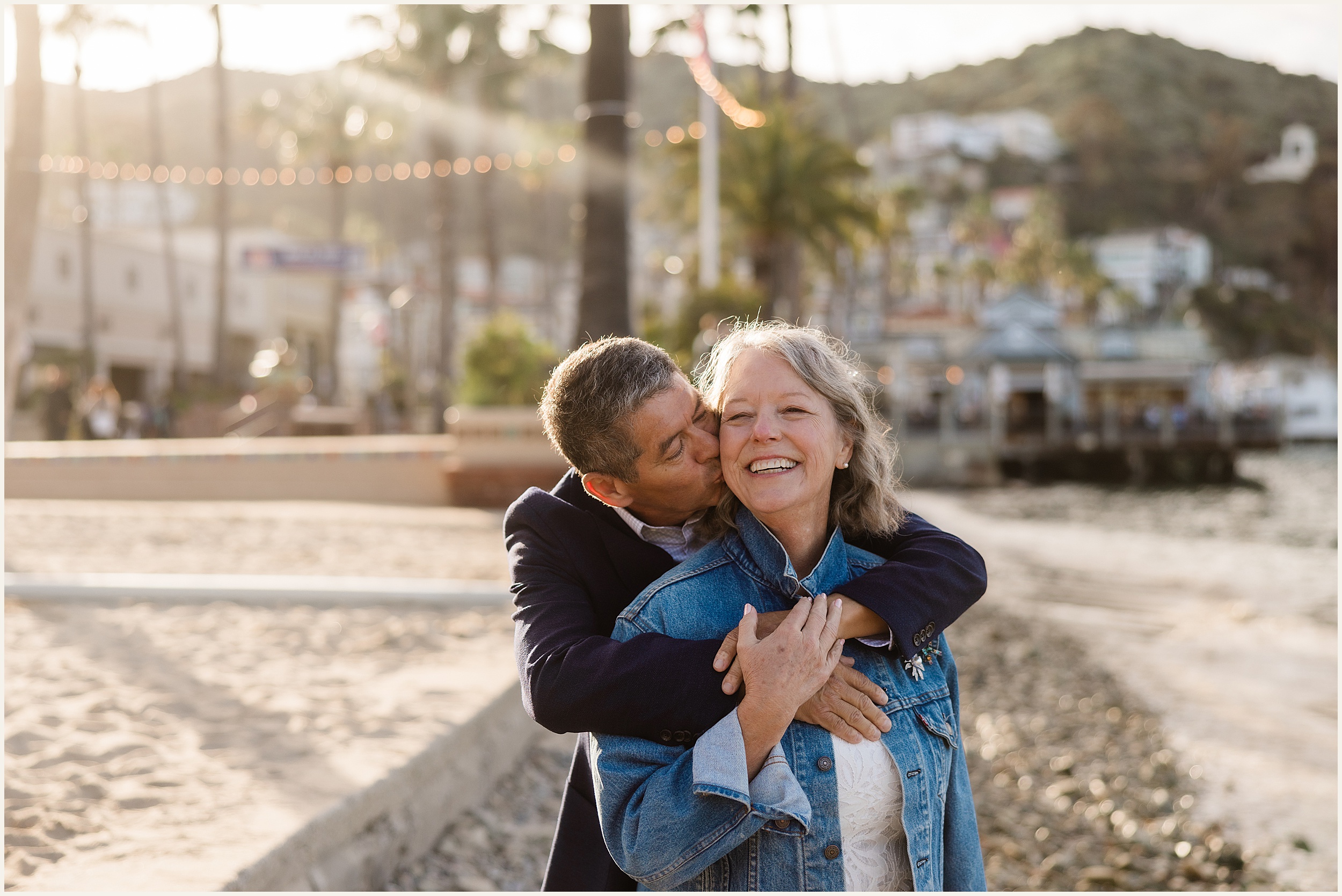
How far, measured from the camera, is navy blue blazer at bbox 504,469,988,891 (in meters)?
1.88

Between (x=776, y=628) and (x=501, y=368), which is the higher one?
(x=501, y=368)

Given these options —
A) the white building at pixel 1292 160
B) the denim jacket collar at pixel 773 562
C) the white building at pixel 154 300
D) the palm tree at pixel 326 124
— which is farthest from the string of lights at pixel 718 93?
the white building at pixel 1292 160

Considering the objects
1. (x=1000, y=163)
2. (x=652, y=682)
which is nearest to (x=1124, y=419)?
(x=652, y=682)

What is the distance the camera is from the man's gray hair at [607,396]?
213cm

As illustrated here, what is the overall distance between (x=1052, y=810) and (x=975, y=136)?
143 m

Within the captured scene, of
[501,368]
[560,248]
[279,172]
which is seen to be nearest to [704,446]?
[501,368]

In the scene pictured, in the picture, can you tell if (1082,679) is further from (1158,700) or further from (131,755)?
(131,755)

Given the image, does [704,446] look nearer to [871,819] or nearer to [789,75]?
[871,819]

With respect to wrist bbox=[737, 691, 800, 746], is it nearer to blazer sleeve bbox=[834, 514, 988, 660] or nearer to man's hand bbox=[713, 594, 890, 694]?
man's hand bbox=[713, 594, 890, 694]

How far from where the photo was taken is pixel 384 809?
402 cm

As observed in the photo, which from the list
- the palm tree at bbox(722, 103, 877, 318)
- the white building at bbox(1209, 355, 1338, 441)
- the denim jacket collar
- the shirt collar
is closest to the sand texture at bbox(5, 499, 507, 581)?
the shirt collar

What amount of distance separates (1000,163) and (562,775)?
143169 mm

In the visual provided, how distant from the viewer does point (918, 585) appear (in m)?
2.06

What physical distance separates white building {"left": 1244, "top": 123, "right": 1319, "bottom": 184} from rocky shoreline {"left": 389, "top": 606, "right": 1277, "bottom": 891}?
102 meters
